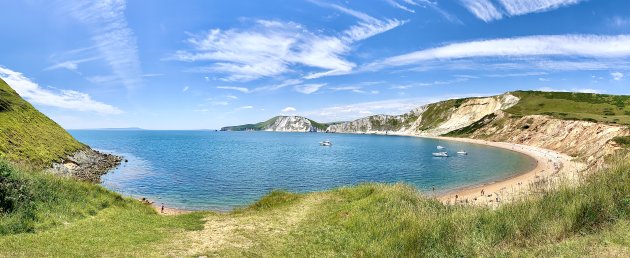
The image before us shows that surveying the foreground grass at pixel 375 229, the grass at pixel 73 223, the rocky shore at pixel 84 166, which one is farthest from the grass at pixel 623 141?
the rocky shore at pixel 84 166

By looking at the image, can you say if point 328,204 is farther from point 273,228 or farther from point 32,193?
point 32,193

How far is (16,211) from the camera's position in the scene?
1858cm

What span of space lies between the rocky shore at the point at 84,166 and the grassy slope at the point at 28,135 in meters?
1.60

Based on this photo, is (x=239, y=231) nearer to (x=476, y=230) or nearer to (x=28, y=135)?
(x=476, y=230)

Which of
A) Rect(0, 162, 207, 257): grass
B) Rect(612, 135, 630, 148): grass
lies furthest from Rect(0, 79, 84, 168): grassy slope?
Rect(612, 135, 630, 148): grass

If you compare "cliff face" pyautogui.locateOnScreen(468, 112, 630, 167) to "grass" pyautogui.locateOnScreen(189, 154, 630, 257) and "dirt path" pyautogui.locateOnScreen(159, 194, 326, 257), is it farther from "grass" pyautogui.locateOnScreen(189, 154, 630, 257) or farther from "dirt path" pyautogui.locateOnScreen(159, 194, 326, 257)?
"dirt path" pyautogui.locateOnScreen(159, 194, 326, 257)

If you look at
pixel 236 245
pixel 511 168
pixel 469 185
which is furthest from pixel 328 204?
pixel 511 168

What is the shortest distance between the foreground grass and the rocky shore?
149ft

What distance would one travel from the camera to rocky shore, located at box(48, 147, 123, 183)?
62.5m

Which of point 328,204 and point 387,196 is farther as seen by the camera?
point 328,204

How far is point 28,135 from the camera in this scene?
69875mm

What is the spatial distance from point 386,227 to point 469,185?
51170mm

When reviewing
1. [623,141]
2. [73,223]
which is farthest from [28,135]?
[623,141]

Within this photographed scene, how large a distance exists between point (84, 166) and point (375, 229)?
78674 millimetres
